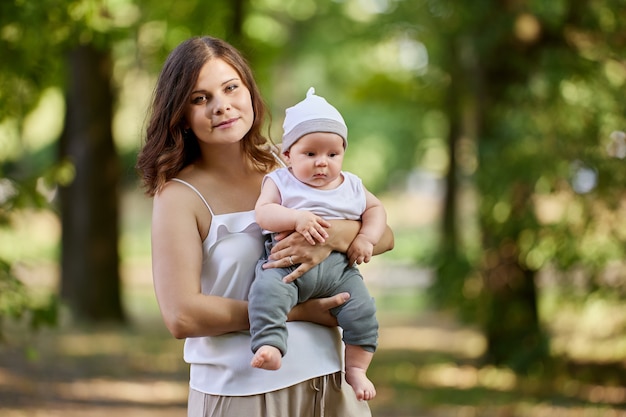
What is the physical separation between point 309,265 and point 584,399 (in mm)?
7304

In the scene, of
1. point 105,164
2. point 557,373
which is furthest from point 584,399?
point 105,164

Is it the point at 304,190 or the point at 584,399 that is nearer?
the point at 304,190

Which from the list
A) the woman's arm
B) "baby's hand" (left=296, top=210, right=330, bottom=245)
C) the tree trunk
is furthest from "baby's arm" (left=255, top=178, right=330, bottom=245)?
the tree trunk

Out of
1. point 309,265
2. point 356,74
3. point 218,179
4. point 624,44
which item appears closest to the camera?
point 309,265

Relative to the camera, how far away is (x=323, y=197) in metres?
3.21

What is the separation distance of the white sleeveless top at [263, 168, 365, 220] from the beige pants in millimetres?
509

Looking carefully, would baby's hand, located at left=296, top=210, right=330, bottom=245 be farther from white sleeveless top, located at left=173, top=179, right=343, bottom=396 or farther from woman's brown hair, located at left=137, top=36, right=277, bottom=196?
woman's brown hair, located at left=137, top=36, right=277, bottom=196

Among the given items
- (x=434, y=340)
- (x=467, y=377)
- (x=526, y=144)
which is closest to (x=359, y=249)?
(x=526, y=144)

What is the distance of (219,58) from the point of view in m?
3.25

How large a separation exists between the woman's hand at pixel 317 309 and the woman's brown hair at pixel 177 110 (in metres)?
0.57

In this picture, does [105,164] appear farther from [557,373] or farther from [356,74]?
[356,74]

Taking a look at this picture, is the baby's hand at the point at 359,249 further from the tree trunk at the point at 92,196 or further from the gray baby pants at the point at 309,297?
the tree trunk at the point at 92,196

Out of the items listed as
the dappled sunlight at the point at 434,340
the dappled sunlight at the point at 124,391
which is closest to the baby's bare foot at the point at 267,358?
the dappled sunlight at the point at 124,391

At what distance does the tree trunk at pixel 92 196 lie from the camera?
15.2 metres
